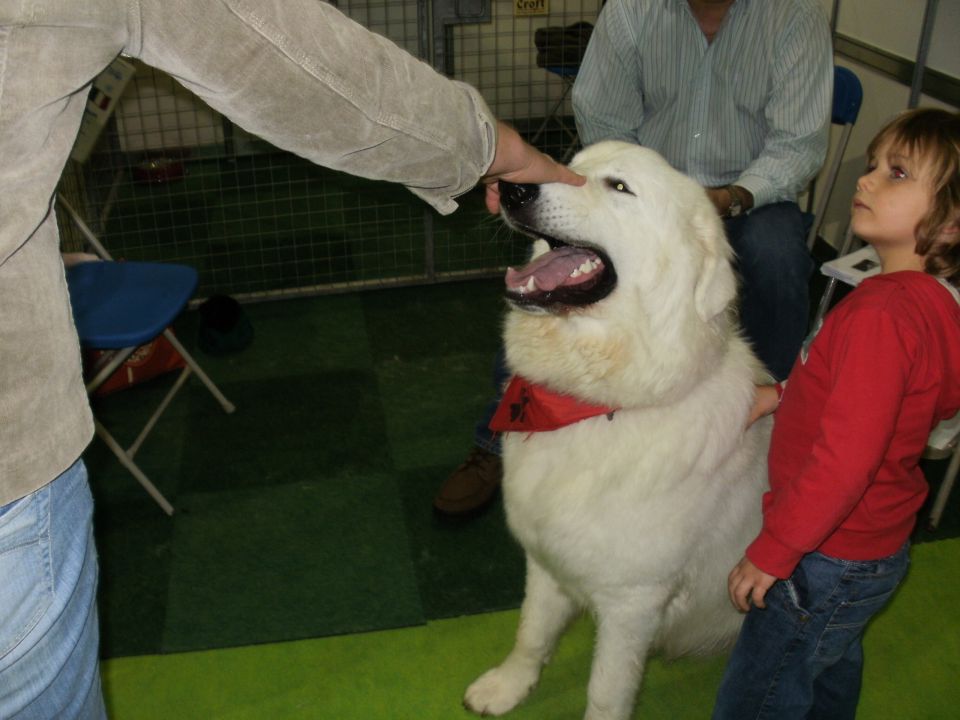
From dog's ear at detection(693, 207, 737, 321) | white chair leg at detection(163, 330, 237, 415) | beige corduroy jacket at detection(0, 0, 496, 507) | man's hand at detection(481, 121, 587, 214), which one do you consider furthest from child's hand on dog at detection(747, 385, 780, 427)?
white chair leg at detection(163, 330, 237, 415)

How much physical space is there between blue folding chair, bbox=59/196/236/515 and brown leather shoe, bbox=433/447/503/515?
37.4 inches

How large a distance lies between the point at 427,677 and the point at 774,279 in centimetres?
151

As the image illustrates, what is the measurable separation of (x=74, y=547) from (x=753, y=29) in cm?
230

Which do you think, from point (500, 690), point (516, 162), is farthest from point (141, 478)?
point (516, 162)

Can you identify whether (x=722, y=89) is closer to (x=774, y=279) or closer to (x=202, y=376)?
(x=774, y=279)

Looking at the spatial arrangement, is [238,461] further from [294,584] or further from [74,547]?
[74,547]

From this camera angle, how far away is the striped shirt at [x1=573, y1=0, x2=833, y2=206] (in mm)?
2551

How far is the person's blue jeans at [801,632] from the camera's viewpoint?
1.64 meters

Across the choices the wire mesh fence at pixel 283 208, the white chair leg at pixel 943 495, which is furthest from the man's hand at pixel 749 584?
the wire mesh fence at pixel 283 208

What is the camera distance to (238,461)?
3.27 metres

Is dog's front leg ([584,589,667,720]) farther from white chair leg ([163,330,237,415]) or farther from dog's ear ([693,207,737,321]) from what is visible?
white chair leg ([163,330,237,415])

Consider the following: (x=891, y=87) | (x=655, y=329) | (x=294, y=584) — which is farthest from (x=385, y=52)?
(x=891, y=87)

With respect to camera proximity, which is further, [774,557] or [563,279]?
[563,279]

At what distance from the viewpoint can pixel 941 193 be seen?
1.45 m
